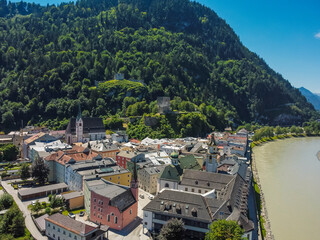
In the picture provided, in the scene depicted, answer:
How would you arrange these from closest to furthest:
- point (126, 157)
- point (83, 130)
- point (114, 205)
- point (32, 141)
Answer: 1. point (114, 205)
2. point (126, 157)
3. point (32, 141)
4. point (83, 130)

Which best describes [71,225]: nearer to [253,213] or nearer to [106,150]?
[253,213]

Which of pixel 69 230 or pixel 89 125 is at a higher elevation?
pixel 89 125

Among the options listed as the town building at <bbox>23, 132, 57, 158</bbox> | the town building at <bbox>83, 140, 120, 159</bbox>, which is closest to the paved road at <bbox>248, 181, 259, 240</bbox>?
the town building at <bbox>83, 140, 120, 159</bbox>

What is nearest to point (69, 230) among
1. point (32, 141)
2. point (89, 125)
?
point (32, 141)

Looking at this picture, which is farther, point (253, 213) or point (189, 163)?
point (189, 163)

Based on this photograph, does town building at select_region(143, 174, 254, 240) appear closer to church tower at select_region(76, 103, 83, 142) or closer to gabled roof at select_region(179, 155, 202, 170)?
gabled roof at select_region(179, 155, 202, 170)

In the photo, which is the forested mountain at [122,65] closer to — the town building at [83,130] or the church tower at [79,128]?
the town building at [83,130]

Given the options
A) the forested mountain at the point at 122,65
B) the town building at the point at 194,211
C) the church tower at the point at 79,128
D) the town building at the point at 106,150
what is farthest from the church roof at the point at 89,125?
the town building at the point at 194,211
